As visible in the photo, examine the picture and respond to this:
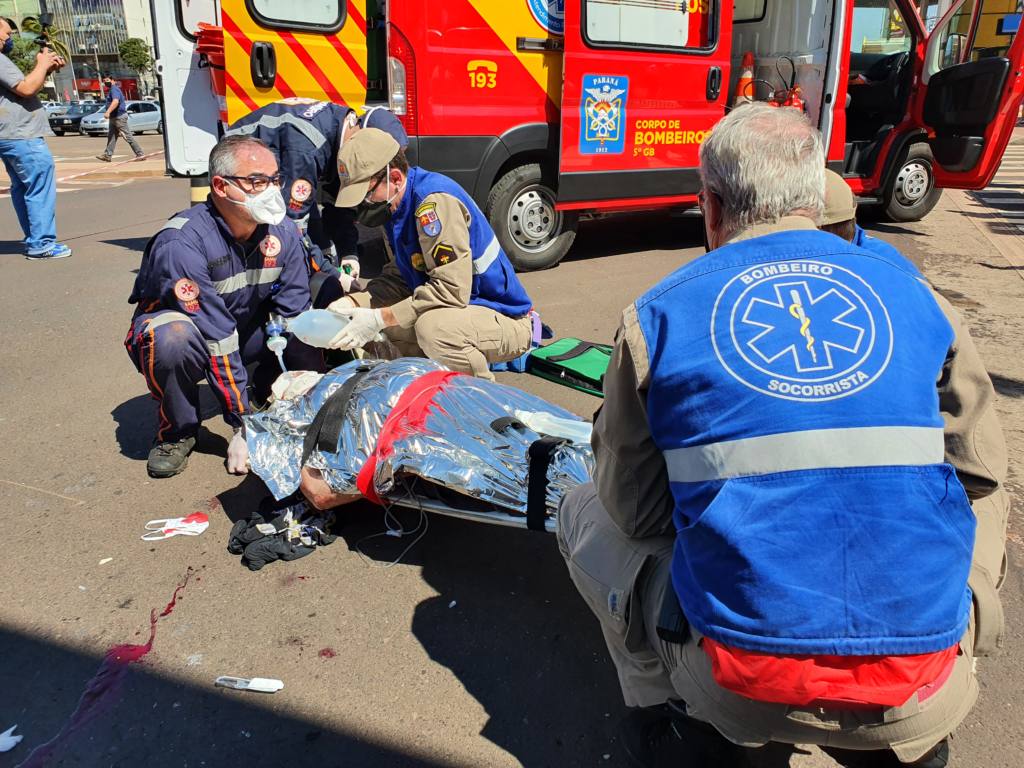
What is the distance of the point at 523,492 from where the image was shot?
2.36 meters

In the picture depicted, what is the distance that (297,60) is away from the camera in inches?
202

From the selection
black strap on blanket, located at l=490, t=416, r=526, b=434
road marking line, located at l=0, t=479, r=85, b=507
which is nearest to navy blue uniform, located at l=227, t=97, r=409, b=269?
road marking line, located at l=0, t=479, r=85, b=507

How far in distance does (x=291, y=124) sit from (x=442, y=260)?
1.78 m

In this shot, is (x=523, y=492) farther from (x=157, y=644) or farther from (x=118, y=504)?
(x=118, y=504)

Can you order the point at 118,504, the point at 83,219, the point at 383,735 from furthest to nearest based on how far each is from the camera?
the point at 83,219, the point at 118,504, the point at 383,735

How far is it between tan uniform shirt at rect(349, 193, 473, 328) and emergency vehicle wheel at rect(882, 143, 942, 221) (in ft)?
19.1

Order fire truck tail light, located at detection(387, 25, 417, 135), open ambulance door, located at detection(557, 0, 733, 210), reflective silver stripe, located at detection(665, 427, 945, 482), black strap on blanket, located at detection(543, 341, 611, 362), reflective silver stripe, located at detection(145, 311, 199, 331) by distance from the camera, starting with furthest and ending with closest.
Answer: open ambulance door, located at detection(557, 0, 733, 210) < fire truck tail light, located at detection(387, 25, 417, 135) < black strap on blanket, located at detection(543, 341, 611, 362) < reflective silver stripe, located at detection(145, 311, 199, 331) < reflective silver stripe, located at detection(665, 427, 945, 482)

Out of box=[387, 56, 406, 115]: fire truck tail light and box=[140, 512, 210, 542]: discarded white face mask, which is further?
box=[387, 56, 406, 115]: fire truck tail light

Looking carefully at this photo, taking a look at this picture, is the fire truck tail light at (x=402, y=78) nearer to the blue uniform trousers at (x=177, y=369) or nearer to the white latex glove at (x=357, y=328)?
the white latex glove at (x=357, y=328)

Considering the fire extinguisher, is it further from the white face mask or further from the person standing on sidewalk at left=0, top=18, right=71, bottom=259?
the person standing on sidewalk at left=0, top=18, right=71, bottom=259

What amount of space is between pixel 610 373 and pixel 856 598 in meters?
0.56

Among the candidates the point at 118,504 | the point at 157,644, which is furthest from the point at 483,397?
the point at 118,504

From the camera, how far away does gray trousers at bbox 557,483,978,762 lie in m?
1.34

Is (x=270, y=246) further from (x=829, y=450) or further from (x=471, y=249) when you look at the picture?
(x=829, y=450)
